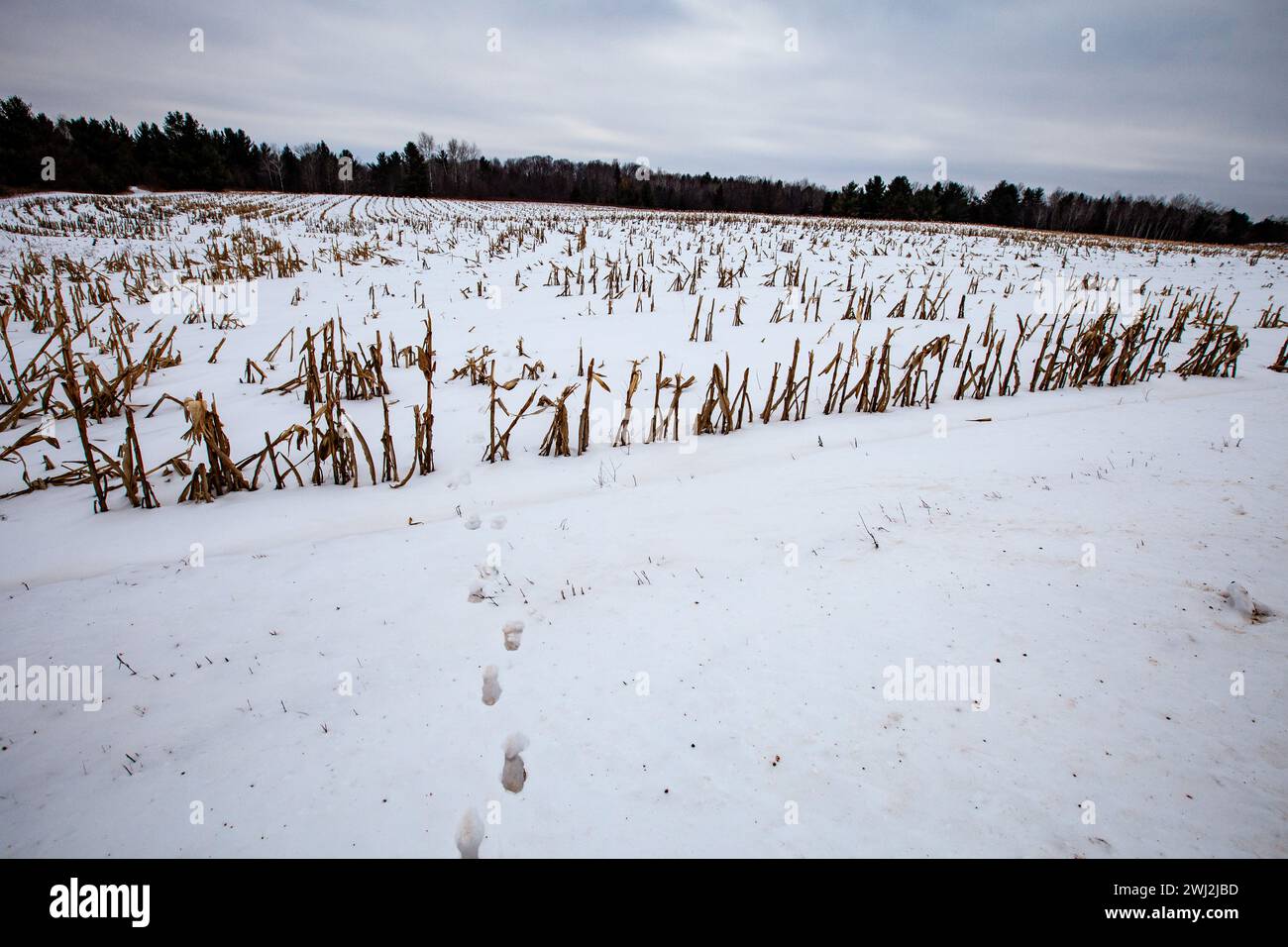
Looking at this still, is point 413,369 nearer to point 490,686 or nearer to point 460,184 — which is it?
point 490,686

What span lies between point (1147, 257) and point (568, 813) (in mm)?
24861

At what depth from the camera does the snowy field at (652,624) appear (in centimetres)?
171

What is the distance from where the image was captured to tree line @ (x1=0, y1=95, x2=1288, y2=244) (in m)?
32.0

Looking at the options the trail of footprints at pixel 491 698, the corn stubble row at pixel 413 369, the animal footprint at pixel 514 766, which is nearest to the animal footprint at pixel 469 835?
the trail of footprints at pixel 491 698

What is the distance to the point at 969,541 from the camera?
2.95 meters

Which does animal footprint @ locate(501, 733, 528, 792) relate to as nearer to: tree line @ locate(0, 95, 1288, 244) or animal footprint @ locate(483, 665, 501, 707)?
Answer: animal footprint @ locate(483, 665, 501, 707)

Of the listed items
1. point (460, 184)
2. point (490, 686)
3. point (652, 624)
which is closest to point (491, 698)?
point (490, 686)

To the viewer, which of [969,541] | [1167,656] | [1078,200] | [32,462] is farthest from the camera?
[1078,200]

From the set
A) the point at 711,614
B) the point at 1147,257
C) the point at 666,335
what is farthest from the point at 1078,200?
the point at 711,614

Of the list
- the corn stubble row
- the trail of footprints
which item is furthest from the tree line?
the trail of footprints

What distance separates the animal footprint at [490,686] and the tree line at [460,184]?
42256 millimetres

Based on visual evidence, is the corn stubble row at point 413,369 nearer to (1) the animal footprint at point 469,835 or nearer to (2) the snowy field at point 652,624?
(2) the snowy field at point 652,624

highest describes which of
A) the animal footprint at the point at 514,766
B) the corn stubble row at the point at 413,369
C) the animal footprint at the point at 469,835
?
the corn stubble row at the point at 413,369
